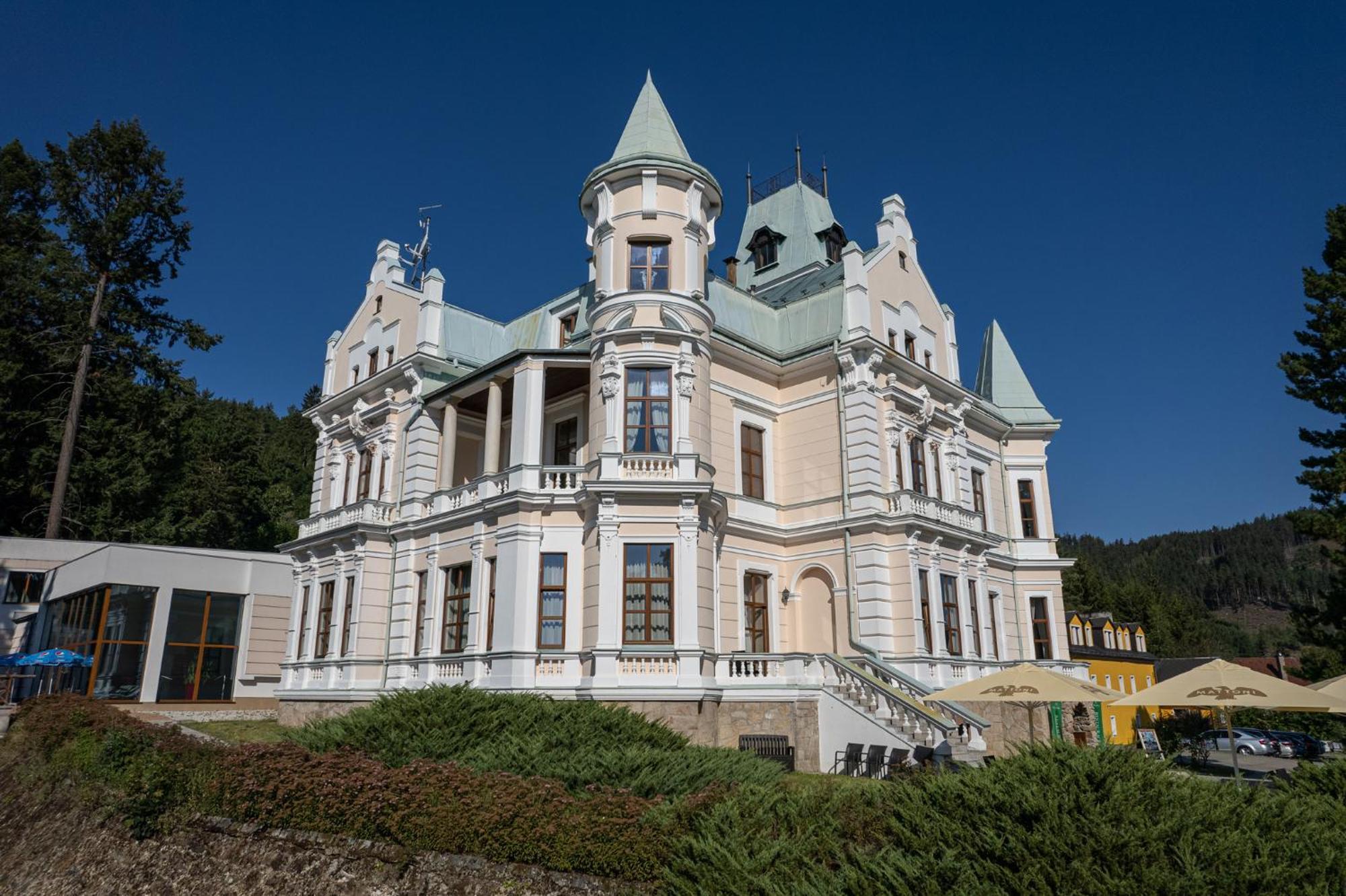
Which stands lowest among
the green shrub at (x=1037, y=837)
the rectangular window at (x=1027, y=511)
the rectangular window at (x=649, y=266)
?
the green shrub at (x=1037, y=837)

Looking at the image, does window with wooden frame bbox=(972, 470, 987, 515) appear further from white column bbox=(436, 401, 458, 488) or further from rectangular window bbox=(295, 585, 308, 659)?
rectangular window bbox=(295, 585, 308, 659)

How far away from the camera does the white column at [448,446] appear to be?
2512cm

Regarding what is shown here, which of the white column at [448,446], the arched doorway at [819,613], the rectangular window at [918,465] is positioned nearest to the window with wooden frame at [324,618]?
the white column at [448,446]

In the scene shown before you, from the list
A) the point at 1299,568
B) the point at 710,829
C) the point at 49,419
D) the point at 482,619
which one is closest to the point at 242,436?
the point at 49,419

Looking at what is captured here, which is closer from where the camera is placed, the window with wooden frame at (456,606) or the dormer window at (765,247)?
the window with wooden frame at (456,606)

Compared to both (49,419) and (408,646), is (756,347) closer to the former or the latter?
(408,646)

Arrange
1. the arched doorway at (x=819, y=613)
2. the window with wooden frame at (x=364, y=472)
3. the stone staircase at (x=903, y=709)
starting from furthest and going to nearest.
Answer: the window with wooden frame at (x=364, y=472) → the arched doorway at (x=819, y=613) → the stone staircase at (x=903, y=709)

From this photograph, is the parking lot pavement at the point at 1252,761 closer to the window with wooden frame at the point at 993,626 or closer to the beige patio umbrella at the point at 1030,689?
the window with wooden frame at the point at 993,626

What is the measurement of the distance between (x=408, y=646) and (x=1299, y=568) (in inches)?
7625

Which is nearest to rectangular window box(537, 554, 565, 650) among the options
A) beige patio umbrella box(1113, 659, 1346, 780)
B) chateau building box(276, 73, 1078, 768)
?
chateau building box(276, 73, 1078, 768)

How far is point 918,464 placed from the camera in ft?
87.8

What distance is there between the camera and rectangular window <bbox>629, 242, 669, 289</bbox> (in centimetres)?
2358

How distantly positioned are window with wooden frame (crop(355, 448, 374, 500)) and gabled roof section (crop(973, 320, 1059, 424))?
895 inches

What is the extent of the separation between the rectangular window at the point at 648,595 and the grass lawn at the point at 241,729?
8.80 metres
